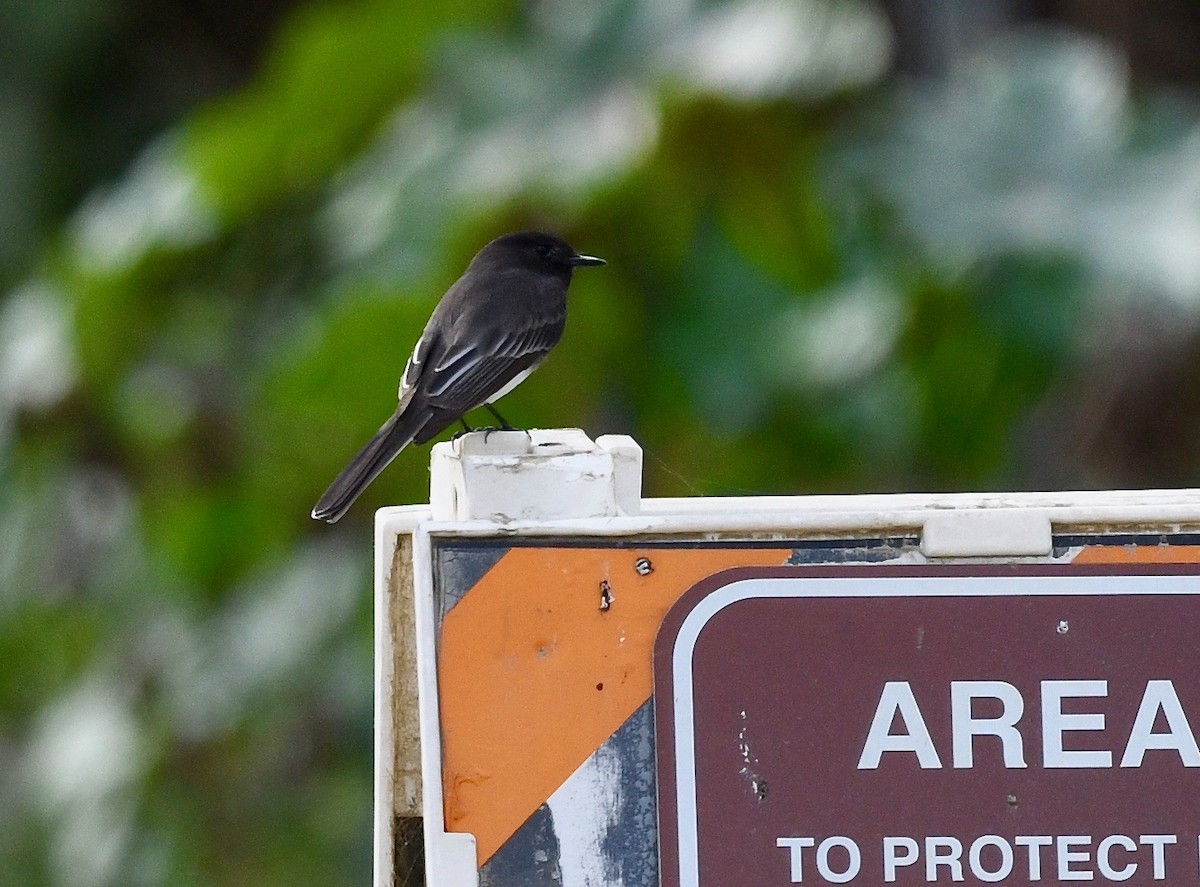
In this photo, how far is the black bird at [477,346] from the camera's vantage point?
10.3ft

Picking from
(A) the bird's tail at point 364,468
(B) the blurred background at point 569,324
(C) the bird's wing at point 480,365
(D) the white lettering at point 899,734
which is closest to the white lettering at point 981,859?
(D) the white lettering at point 899,734

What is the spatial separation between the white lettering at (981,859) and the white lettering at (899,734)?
11 cm

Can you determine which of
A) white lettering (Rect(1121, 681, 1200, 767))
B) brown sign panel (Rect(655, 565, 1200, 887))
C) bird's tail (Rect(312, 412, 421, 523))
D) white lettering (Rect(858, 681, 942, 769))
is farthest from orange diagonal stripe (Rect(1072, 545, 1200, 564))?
bird's tail (Rect(312, 412, 421, 523))

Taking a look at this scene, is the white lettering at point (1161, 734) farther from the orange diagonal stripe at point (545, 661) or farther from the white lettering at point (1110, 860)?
the orange diagonal stripe at point (545, 661)

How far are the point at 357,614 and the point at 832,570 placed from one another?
3.88m

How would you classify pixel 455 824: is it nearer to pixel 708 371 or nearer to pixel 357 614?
pixel 708 371

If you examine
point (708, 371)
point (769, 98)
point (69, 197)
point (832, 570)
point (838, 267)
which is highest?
point (69, 197)

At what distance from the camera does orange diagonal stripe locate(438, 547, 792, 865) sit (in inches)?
76.0

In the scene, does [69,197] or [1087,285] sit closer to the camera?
[1087,285]

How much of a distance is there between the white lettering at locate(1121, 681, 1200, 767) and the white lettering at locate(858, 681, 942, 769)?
217 millimetres

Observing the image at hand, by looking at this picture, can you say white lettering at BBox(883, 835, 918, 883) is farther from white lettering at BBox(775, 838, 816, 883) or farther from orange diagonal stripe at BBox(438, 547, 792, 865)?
orange diagonal stripe at BBox(438, 547, 792, 865)

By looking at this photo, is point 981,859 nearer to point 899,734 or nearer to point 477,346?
point 899,734

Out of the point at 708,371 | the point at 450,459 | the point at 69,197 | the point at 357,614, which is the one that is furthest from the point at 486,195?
the point at 69,197

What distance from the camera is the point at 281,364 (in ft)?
17.5
